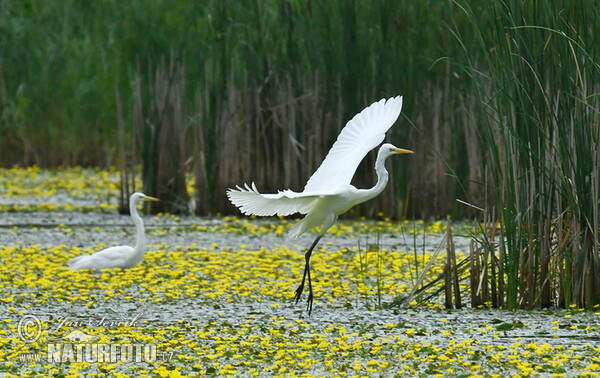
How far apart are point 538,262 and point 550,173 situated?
538 millimetres

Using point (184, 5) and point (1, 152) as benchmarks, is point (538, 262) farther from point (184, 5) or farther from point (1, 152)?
point (1, 152)

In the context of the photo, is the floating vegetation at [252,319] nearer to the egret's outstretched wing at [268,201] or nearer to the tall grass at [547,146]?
the tall grass at [547,146]

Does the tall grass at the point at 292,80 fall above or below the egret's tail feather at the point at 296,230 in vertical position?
above

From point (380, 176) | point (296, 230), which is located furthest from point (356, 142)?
point (296, 230)

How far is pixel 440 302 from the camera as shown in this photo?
23.5ft

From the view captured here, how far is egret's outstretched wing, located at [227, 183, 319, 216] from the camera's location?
6.62 meters

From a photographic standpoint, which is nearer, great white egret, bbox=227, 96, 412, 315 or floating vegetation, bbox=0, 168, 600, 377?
floating vegetation, bbox=0, 168, 600, 377

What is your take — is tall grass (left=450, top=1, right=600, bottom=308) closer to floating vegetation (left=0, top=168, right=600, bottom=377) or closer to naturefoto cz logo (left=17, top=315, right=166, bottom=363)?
floating vegetation (left=0, top=168, right=600, bottom=377)

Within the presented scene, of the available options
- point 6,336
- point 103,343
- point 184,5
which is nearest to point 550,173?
point 103,343

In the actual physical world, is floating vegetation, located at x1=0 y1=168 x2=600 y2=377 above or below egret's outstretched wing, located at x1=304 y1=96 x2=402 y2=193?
below

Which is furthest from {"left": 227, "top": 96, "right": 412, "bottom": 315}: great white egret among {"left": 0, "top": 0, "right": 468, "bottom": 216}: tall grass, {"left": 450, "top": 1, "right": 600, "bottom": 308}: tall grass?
{"left": 0, "top": 0, "right": 468, "bottom": 216}: tall grass

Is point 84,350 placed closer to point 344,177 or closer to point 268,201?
A: point 268,201

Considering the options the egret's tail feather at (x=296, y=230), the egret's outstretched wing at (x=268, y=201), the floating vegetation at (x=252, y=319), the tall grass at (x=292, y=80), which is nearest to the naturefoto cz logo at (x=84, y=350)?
the floating vegetation at (x=252, y=319)

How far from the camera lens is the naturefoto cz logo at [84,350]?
5.40 m
